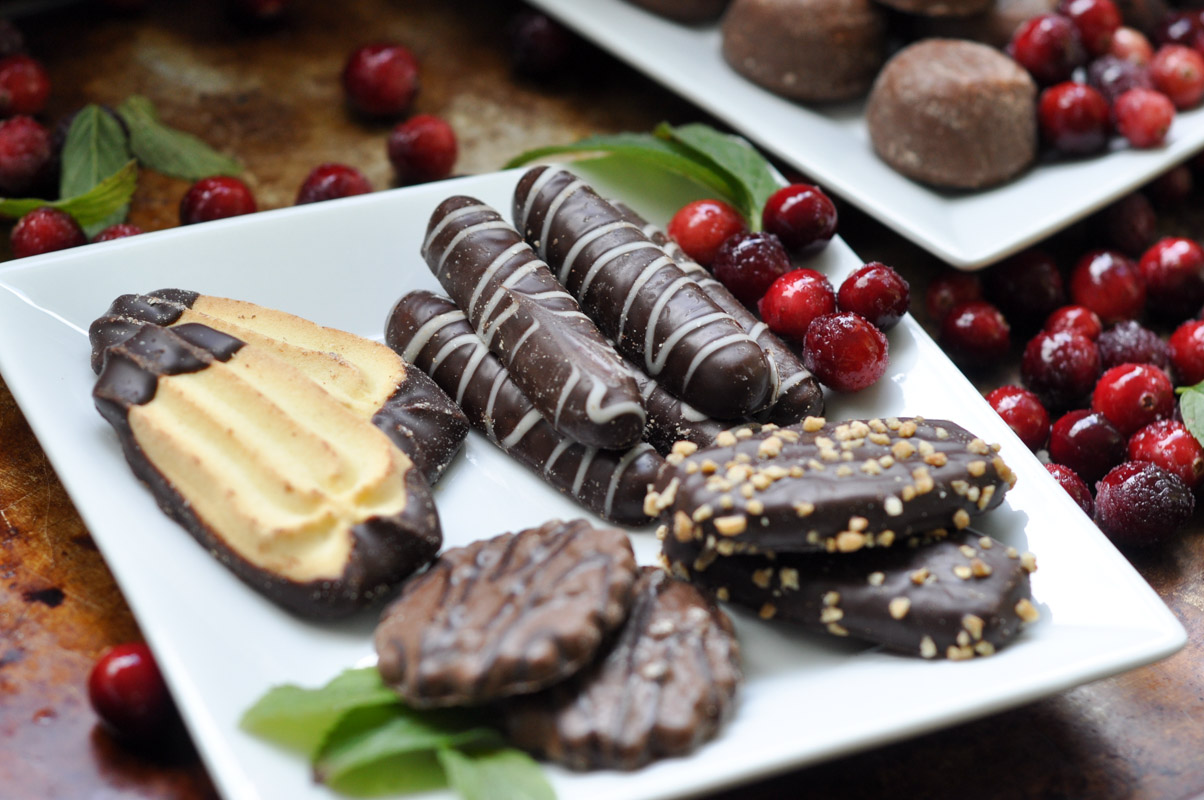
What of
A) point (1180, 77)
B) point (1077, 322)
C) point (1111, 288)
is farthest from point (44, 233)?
point (1180, 77)

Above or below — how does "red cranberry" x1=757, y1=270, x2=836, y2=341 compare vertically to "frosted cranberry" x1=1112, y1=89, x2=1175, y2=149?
below

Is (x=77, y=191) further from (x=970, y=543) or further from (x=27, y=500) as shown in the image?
(x=970, y=543)

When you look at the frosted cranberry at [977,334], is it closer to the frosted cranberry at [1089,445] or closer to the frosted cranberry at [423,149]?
the frosted cranberry at [1089,445]

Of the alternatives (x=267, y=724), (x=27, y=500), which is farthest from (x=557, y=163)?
(x=267, y=724)

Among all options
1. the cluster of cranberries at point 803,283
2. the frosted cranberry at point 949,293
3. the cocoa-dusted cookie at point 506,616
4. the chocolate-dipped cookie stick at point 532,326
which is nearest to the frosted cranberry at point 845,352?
the cluster of cranberries at point 803,283

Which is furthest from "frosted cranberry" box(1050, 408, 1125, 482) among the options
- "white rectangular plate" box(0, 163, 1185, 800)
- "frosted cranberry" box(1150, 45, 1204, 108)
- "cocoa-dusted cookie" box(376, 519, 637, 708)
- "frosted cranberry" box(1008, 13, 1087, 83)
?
"frosted cranberry" box(1150, 45, 1204, 108)

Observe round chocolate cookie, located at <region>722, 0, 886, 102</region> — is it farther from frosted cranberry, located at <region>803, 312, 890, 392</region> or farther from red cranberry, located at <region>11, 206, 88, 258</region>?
red cranberry, located at <region>11, 206, 88, 258</region>
